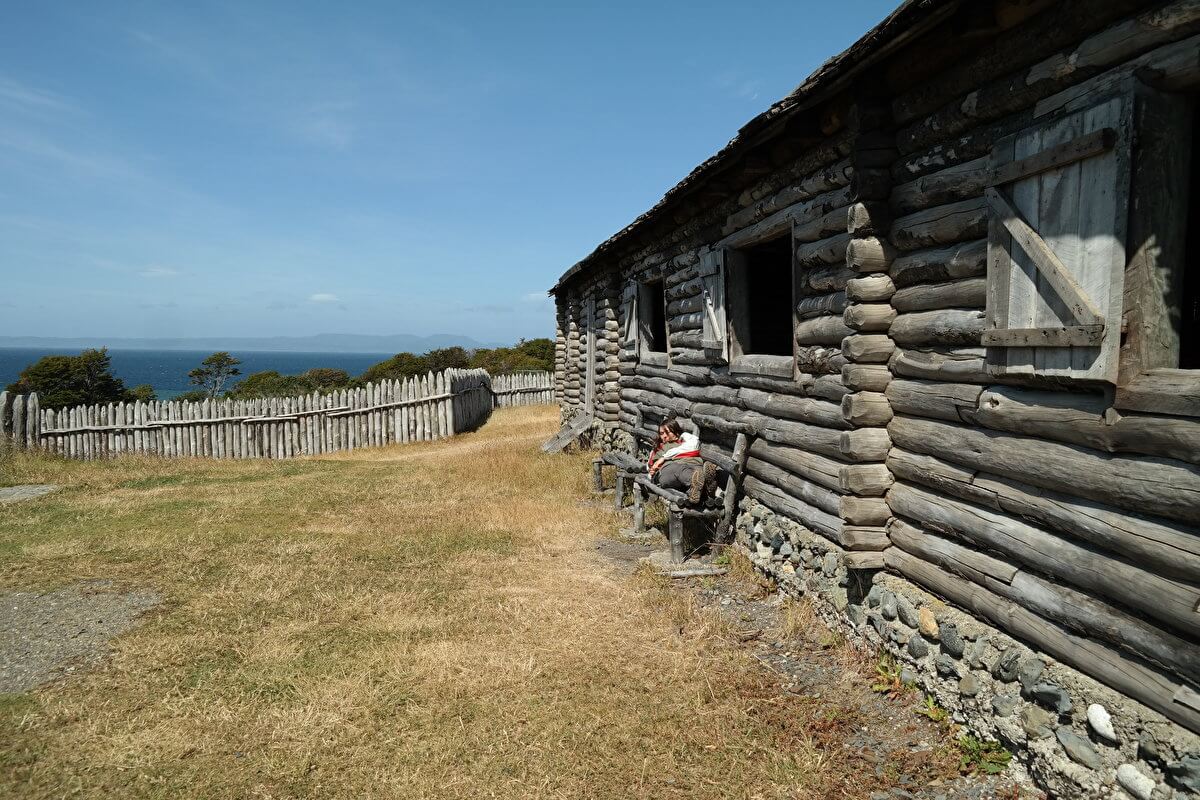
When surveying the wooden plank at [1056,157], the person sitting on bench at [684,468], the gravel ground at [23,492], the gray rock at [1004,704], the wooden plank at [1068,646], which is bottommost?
the gravel ground at [23,492]

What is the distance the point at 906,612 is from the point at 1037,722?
115cm

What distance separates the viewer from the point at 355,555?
812 cm

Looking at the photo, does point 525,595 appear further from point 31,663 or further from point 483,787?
point 31,663

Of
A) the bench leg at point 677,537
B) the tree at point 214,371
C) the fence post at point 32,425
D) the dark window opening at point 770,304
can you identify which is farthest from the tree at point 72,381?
the bench leg at point 677,537

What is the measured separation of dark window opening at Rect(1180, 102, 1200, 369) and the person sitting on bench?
426 cm

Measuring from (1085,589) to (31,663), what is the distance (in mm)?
7252

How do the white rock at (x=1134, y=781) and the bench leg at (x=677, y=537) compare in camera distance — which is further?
the bench leg at (x=677, y=537)

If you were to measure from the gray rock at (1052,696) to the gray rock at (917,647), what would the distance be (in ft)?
2.84

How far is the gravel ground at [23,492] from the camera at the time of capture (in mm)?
11062

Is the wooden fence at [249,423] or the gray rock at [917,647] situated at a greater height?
the wooden fence at [249,423]

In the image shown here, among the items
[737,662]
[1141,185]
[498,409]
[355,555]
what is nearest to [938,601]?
[737,662]

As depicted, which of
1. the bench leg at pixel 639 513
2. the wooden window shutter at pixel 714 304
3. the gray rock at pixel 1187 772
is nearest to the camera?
the gray rock at pixel 1187 772

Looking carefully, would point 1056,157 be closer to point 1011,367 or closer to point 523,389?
point 1011,367

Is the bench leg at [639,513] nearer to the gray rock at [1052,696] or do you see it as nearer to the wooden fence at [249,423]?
the gray rock at [1052,696]
